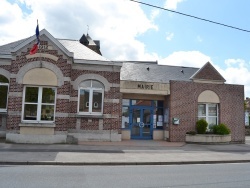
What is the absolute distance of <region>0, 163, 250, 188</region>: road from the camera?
7557mm

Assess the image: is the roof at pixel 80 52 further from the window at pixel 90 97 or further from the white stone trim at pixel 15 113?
the white stone trim at pixel 15 113

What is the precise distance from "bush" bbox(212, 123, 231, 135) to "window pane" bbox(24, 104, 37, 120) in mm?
12699

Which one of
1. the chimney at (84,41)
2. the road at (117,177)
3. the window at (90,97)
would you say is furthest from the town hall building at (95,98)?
the chimney at (84,41)

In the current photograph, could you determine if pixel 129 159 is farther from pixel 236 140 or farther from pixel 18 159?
pixel 236 140

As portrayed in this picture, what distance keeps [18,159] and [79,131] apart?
23.5ft

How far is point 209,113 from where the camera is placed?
70.8 feet

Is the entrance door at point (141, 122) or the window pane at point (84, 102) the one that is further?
the entrance door at point (141, 122)

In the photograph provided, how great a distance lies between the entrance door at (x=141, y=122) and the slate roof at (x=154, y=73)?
2.39m

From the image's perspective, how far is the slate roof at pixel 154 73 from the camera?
2211 centimetres

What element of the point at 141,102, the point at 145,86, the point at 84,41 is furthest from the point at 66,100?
the point at 84,41

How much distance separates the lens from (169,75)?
77.1ft

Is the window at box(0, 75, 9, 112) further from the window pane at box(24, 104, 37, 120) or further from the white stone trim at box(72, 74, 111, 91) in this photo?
the white stone trim at box(72, 74, 111, 91)

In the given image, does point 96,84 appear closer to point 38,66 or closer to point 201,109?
point 38,66

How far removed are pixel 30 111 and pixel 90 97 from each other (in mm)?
3863
